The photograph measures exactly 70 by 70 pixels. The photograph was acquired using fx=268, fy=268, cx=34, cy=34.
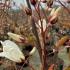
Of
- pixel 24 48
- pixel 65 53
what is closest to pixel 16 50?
pixel 65 53

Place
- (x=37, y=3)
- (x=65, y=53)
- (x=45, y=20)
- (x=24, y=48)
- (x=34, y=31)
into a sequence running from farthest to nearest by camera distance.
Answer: (x=24, y=48) < (x=65, y=53) < (x=45, y=20) < (x=37, y=3) < (x=34, y=31)

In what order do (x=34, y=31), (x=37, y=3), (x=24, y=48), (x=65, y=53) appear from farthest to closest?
1. (x=24, y=48)
2. (x=65, y=53)
3. (x=37, y=3)
4. (x=34, y=31)

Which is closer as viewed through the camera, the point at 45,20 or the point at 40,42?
the point at 40,42

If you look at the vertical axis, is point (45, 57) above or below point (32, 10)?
below

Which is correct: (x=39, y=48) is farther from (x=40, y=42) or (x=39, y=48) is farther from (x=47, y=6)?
(x=47, y=6)

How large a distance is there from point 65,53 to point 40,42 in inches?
14.2

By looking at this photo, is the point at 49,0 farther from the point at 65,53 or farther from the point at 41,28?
the point at 65,53

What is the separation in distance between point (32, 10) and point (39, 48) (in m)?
0.13

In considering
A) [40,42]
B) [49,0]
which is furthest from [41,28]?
[49,0]

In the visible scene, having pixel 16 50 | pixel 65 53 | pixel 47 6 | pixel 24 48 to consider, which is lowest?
pixel 24 48

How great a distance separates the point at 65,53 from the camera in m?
1.03

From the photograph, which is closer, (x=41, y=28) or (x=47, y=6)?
(x=41, y=28)

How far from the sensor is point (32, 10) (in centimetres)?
75

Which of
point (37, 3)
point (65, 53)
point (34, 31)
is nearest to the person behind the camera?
point (34, 31)
